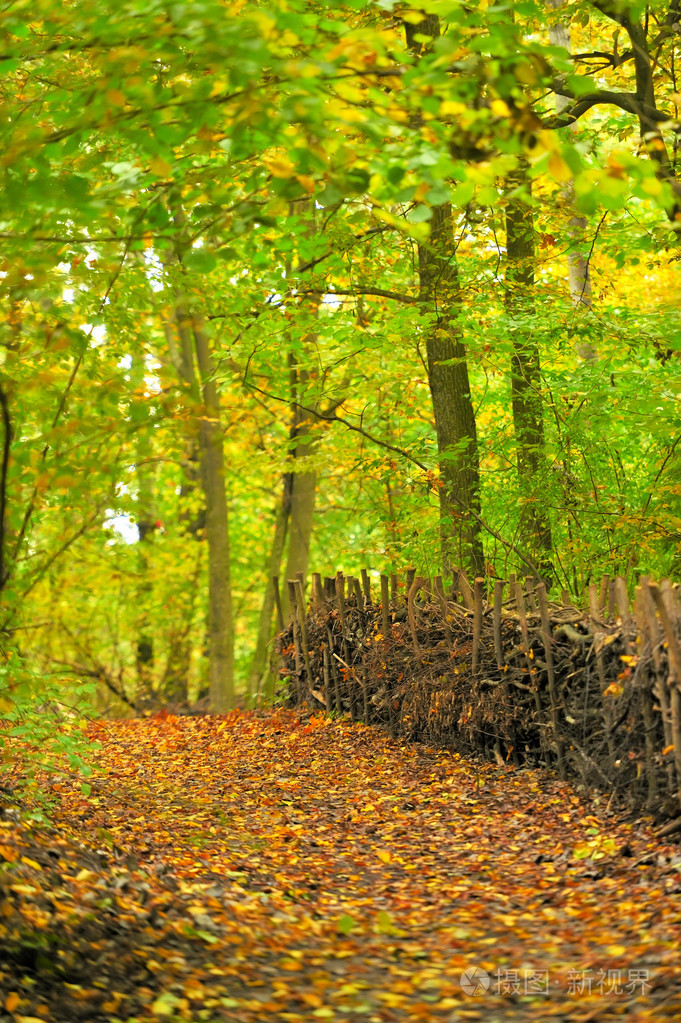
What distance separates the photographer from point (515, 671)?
7.43m

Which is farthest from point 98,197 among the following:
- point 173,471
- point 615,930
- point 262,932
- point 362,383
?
point 173,471

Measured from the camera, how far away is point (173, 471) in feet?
65.1

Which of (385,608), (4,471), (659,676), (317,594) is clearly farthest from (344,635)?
(4,471)

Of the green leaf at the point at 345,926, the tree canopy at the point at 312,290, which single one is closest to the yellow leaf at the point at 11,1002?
the green leaf at the point at 345,926

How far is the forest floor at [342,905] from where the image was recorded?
3693 mm

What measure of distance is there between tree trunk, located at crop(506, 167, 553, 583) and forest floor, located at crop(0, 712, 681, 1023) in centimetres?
284

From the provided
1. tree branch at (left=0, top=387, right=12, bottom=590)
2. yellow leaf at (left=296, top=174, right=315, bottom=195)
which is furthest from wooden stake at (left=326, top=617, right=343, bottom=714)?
yellow leaf at (left=296, top=174, right=315, bottom=195)

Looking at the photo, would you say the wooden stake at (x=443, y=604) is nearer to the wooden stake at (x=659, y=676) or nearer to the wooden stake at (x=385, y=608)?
the wooden stake at (x=385, y=608)

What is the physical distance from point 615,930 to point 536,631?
3140mm

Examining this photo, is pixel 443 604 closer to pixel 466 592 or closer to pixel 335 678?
pixel 466 592

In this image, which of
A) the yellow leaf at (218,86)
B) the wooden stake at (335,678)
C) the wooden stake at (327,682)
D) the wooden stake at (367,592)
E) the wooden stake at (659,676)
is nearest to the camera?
the yellow leaf at (218,86)

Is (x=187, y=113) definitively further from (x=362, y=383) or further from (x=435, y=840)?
(x=362, y=383)

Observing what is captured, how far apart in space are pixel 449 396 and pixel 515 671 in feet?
13.1

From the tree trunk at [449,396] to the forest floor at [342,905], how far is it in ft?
9.42
